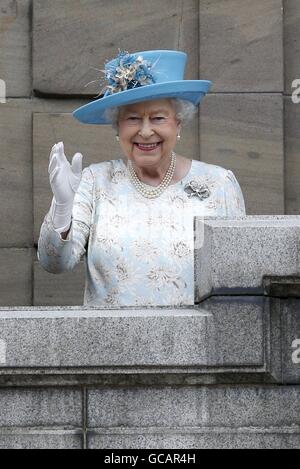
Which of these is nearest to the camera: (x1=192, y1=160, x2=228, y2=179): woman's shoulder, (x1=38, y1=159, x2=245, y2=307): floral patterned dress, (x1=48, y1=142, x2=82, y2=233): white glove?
(x1=48, y1=142, x2=82, y2=233): white glove

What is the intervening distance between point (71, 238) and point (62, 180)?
461 mm

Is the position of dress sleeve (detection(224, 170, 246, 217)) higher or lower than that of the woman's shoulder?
lower

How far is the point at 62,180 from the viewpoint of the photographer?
6812 mm

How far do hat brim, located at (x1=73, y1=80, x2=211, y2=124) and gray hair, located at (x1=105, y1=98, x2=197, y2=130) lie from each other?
0.02m

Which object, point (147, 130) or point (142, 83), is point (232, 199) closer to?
point (147, 130)

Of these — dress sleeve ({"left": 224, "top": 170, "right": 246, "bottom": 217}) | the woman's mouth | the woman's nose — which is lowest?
dress sleeve ({"left": 224, "top": 170, "right": 246, "bottom": 217})

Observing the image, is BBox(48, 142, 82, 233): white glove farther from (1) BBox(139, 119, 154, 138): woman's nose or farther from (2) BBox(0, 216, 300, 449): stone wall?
(1) BBox(139, 119, 154, 138): woman's nose

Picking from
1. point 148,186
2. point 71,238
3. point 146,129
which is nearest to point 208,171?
point 148,186

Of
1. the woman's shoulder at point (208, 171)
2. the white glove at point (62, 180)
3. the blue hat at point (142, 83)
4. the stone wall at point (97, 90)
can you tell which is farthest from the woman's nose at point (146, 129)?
the stone wall at point (97, 90)

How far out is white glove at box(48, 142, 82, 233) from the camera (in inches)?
266

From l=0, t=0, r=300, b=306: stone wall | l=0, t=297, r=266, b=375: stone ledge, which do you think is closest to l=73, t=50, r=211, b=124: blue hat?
l=0, t=297, r=266, b=375: stone ledge

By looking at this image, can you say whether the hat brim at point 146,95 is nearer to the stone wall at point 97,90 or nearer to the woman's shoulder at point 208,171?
the woman's shoulder at point 208,171

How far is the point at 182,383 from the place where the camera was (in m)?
6.50

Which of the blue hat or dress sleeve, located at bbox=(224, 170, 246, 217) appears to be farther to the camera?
dress sleeve, located at bbox=(224, 170, 246, 217)
